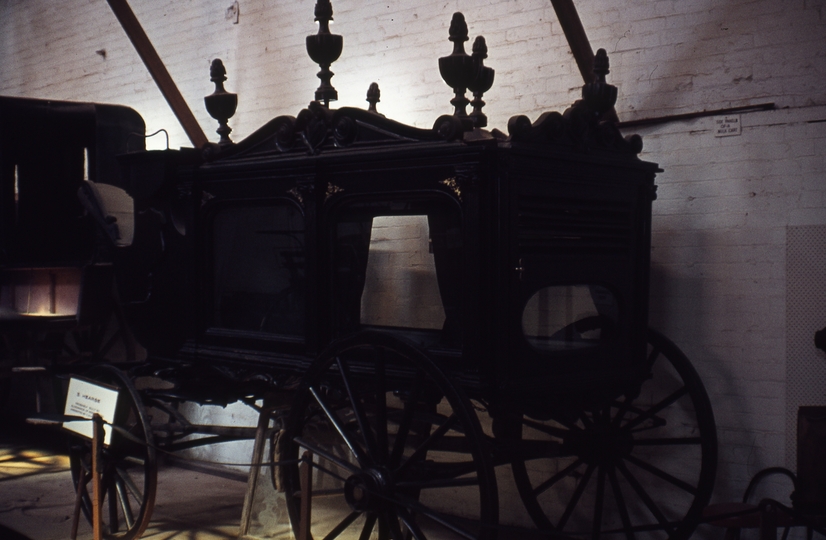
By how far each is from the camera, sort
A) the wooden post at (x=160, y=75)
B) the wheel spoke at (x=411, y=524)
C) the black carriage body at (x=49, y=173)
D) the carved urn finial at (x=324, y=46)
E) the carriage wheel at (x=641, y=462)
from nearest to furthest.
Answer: the wheel spoke at (x=411, y=524)
the carriage wheel at (x=641, y=462)
the carved urn finial at (x=324, y=46)
the wooden post at (x=160, y=75)
the black carriage body at (x=49, y=173)

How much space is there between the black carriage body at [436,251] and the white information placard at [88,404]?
311 mm

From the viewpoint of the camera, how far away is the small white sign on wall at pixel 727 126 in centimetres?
376

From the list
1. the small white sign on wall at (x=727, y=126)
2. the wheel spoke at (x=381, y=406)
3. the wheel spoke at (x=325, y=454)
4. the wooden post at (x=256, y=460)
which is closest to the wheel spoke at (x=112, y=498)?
the wooden post at (x=256, y=460)

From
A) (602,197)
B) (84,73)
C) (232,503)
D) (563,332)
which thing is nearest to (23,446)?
(232,503)

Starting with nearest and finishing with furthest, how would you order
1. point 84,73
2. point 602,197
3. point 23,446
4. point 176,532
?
1. point 602,197
2. point 176,532
3. point 23,446
4. point 84,73

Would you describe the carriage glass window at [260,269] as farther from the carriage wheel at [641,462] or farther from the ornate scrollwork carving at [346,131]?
the carriage wheel at [641,462]

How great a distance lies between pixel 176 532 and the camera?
176 inches

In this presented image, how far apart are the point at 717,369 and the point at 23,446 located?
509cm

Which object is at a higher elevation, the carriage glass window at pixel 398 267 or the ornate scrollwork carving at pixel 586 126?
the ornate scrollwork carving at pixel 586 126

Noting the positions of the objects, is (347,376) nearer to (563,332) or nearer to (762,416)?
(563,332)

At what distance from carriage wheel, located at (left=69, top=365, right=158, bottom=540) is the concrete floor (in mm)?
334

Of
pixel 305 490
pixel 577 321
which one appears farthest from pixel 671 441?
pixel 305 490

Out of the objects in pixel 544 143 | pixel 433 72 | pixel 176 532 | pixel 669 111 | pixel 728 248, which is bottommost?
pixel 176 532

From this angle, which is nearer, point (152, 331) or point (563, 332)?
point (563, 332)
